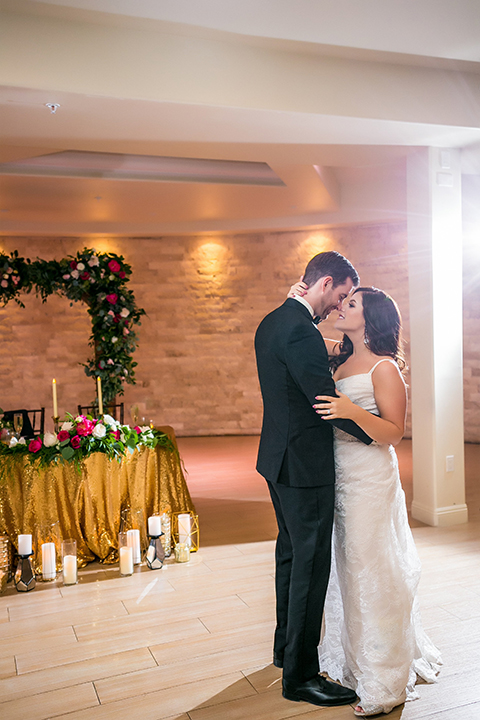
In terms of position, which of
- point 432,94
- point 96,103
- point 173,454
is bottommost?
point 173,454

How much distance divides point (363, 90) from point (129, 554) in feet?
11.3

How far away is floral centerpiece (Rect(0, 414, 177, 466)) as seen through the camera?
391cm

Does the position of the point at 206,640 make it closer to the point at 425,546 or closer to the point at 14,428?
the point at 425,546

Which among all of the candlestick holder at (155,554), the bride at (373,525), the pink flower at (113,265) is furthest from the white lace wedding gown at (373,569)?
the pink flower at (113,265)

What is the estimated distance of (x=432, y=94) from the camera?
4.12m

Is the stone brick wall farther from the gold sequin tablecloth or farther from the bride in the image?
the bride

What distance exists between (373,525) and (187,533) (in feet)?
6.70

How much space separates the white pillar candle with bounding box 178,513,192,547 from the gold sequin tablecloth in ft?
0.51

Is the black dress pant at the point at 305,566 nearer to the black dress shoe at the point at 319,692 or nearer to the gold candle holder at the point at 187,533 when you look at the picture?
the black dress shoe at the point at 319,692

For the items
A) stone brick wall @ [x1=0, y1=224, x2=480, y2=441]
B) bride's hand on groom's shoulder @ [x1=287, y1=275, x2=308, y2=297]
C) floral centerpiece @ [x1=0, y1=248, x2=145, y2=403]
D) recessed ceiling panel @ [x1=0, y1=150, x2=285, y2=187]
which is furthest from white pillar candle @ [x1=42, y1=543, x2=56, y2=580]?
stone brick wall @ [x1=0, y1=224, x2=480, y2=441]

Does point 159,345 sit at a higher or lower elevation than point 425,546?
higher

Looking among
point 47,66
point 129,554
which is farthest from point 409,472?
point 47,66

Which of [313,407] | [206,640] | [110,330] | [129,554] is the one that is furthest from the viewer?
[110,330]

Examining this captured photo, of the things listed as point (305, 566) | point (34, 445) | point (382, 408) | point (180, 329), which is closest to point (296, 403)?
point (382, 408)
